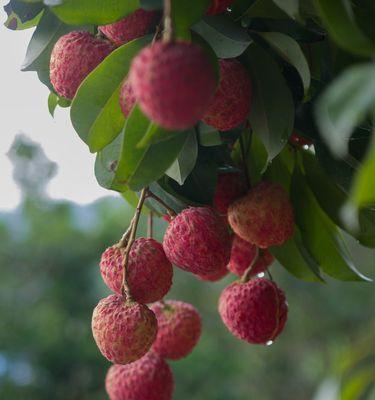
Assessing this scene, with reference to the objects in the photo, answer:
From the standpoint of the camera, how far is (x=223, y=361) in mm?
3842

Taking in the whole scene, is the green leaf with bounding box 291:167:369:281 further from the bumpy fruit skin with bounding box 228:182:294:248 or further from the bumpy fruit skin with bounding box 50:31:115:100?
the bumpy fruit skin with bounding box 50:31:115:100

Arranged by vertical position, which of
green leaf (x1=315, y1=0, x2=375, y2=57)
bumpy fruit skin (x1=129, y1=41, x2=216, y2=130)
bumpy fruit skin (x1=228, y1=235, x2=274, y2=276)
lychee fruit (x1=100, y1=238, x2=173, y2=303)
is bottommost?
bumpy fruit skin (x1=228, y1=235, x2=274, y2=276)

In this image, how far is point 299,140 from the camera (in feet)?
2.65

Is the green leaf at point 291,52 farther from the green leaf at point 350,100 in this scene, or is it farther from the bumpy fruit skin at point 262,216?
the green leaf at point 350,100

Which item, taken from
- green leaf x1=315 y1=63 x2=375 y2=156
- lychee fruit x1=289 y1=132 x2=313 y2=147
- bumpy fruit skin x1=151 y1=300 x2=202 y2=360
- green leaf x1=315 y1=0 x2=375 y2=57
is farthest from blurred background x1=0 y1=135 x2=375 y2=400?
green leaf x1=315 y1=63 x2=375 y2=156

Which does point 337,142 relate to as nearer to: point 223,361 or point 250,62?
point 250,62

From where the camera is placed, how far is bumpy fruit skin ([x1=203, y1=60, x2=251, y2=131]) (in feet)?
1.96

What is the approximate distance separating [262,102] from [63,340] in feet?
10.5

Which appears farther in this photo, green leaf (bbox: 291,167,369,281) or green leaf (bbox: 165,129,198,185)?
green leaf (bbox: 291,167,369,281)

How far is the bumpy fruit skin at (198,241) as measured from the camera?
0.70m

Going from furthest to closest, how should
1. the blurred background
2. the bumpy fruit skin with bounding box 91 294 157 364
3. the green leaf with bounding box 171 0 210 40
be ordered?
the blurred background < the bumpy fruit skin with bounding box 91 294 157 364 < the green leaf with bounding box 171 0 210 40

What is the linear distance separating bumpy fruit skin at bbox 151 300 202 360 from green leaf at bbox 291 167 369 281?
0.17 meters

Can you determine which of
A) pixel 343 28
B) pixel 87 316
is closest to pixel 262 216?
pixel 343 28

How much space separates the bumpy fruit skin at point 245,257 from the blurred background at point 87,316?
6.79 feet
